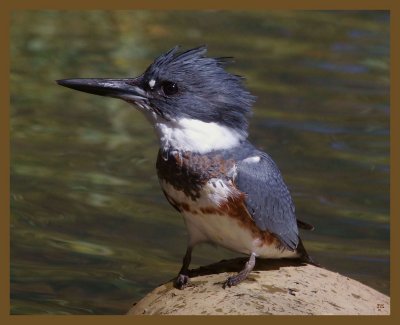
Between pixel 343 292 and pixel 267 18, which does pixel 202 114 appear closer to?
pixel 343 292

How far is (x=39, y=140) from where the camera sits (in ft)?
29.8

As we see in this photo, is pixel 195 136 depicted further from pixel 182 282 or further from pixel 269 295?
pixel 269 295

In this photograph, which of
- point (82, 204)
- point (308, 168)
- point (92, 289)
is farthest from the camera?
point (308, 168)

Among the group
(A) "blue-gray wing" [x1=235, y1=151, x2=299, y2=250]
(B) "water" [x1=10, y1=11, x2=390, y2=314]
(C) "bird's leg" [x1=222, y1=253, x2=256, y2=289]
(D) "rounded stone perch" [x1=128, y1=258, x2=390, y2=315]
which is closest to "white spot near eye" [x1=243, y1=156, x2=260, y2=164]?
(A) "blue-gray wing" [x1=235, y1=151, x2=299, y2=250]

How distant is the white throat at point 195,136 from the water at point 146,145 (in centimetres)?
203

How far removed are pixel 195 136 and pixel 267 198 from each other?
0.49 meters

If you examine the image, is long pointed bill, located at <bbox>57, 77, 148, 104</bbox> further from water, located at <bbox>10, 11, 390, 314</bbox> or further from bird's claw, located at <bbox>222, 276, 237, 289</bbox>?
water, located at <bbox>10, 11, 390, 314</bbox>

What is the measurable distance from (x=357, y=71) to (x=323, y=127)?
1.87 m

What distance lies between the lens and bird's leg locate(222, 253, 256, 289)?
477 centimetres

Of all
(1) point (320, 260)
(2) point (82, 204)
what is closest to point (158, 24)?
(2) point (82, 204)

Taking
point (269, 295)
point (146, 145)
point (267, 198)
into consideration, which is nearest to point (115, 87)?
point (267, 198)

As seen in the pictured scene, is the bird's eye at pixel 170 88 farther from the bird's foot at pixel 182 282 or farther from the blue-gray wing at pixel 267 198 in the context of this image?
the bird's foot at pixel 182 282

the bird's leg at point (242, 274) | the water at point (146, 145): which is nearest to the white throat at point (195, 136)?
the bird's leg at point (242, 274)

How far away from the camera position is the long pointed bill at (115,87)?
16.2 ft
